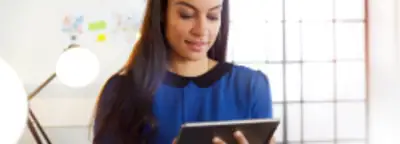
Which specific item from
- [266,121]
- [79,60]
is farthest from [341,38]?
[79,60]

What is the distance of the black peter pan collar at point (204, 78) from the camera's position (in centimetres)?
138

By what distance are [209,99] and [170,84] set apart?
0.12 metres

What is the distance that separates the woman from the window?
0.46 feet

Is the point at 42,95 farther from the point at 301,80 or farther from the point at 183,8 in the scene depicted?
the point at 301,80

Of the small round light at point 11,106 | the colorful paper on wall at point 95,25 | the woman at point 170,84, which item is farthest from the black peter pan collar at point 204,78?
the small round light at point 11,106

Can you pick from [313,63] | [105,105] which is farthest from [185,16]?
[313,63]

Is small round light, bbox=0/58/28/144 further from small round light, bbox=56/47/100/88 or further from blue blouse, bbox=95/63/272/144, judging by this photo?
blue blouse, bbox=95/63/272/144

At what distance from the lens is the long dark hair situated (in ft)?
4.41

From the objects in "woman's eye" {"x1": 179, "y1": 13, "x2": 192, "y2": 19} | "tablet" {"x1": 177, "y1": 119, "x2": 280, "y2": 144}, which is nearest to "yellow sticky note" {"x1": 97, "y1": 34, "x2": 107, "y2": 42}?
"woman's eye" {"x1": 179, "y1": 13, "x2": 192, "y2": 19}

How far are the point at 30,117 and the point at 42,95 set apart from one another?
0.07m

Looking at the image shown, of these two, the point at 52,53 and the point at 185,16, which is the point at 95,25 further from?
the point at 185,16

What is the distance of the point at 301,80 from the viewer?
156cm

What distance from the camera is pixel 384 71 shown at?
1573mm

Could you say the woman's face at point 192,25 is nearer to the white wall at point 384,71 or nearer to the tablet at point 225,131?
the tablet at point 225,131
